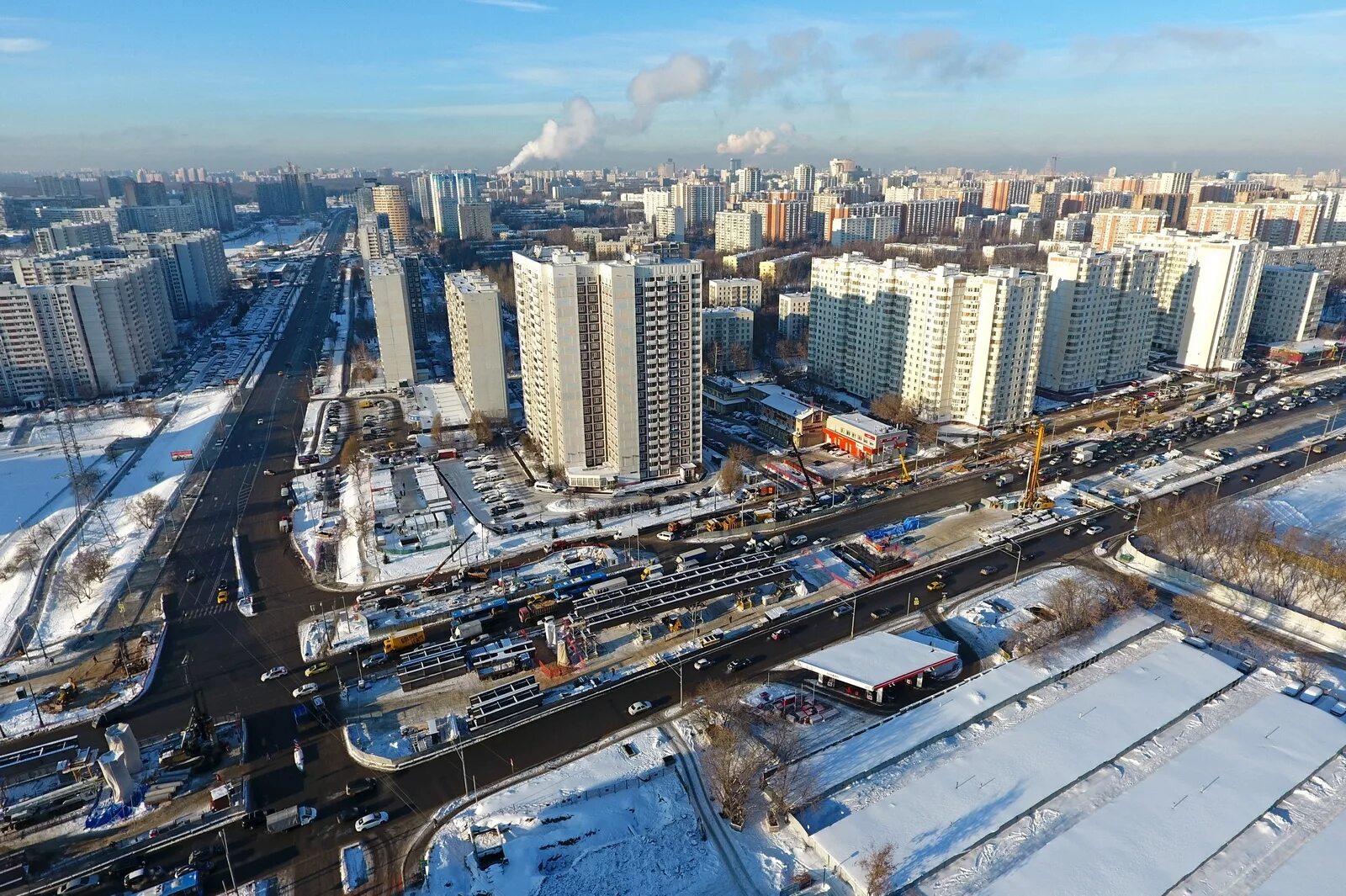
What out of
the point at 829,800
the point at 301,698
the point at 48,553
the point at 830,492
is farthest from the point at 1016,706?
the point at 48,553

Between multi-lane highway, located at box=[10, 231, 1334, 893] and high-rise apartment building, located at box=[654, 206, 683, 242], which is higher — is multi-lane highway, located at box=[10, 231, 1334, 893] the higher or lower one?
the lower one

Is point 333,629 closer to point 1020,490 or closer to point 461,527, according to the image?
point 461,527

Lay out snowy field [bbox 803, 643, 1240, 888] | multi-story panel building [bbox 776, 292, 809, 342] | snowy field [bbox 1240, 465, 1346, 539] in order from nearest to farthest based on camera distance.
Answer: snowy field [bbox 803, 643, 1240, 888] → snowy field [bbox 1240, 465, 1346, 539] → multi-story panel building [bbox 776, 292, 809, 342]

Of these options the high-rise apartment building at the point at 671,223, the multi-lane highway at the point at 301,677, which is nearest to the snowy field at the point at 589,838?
the multi-lane highway at the point at 301,677

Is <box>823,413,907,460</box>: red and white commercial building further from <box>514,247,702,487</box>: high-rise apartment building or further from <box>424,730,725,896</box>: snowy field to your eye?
<box>424,730,725,896</box>: snowy field

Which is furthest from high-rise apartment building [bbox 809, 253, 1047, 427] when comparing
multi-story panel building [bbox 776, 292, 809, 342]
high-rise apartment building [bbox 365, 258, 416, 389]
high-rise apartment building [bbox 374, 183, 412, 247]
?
high-rise apartment building [bbox 374, 183, 412, 247]

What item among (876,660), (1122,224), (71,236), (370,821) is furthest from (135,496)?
(1122,224)
